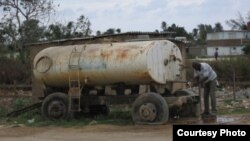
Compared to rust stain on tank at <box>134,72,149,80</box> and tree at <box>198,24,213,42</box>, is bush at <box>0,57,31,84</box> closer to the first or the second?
rust stain on tank at <box>134,72,149,80</box>

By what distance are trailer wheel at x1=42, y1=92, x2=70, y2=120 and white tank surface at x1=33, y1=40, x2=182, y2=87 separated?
41 centimetres

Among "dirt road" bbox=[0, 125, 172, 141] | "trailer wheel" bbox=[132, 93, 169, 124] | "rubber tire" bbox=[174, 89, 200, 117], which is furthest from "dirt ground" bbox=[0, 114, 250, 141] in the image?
"rubber tire" bbox=[174, 89, 200, 117]

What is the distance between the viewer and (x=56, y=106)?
17219mm

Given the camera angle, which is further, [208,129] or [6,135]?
[6,135]

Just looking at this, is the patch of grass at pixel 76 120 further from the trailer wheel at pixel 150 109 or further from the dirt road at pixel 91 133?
the dirt road at pixel 91 133

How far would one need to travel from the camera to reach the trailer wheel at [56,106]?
1714cm

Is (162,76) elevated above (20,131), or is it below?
above

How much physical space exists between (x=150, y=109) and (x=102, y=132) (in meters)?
1.59

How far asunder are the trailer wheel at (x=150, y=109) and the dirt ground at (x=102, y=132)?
0.30m

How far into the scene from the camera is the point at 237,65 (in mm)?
28938

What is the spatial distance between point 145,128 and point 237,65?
15.2m

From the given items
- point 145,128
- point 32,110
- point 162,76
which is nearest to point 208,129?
point 145,128

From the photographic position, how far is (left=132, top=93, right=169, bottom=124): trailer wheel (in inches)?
598

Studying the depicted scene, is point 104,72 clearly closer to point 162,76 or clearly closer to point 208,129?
point 162,76
